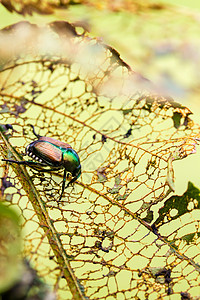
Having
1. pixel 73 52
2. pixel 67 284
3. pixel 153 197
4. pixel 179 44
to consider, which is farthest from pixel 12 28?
pixel 179 44

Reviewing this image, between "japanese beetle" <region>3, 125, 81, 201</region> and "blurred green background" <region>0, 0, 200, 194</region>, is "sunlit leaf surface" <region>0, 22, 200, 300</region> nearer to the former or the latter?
"japanese beetle" <region>3, 125, 81, 201</region>

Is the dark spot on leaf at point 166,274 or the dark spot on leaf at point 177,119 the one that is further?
the dark spot on leaf at point 177,119

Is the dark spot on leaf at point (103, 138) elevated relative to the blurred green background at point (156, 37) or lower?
lower

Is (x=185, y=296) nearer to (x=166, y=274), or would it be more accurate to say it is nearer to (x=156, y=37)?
(x=166, y=274)

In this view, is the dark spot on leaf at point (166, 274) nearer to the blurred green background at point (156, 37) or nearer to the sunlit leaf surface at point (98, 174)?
the sunlit leaf surface at point (98, 174)

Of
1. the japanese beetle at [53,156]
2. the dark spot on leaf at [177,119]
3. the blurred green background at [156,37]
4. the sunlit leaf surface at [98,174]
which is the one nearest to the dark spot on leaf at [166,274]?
the sunlit leaf surface at [98,174]

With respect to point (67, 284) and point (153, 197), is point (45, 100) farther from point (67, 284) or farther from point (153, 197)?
point (67, 284)

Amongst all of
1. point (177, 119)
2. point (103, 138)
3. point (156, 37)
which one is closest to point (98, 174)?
point (103, 138)
